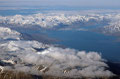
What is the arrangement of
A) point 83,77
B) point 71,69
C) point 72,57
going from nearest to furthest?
1. point 83,77
2. point 71,69
3. point 72,57

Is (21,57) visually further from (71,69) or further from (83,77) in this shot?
(83,77)

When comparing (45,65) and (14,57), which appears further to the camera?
(14,57)

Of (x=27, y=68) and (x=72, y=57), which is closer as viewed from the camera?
(x=27, y=68)

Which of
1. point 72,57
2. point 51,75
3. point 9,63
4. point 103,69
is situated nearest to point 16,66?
point 9,63

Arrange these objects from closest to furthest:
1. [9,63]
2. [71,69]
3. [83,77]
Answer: [83,77] < [71,69] < [9,63]

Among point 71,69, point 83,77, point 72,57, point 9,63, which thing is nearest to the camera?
point 83,77

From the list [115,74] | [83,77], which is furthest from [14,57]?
[115,74]

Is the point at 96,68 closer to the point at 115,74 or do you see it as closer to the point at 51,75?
the point at 115,74

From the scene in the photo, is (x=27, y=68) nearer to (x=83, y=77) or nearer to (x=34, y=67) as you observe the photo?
(x=34, y=67)
